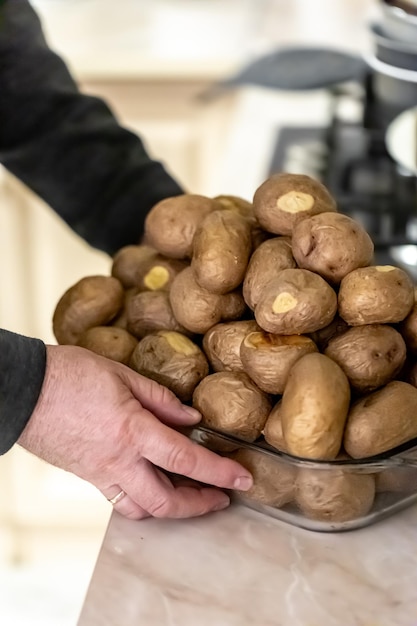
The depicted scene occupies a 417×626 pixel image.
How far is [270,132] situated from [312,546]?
0.85 metres

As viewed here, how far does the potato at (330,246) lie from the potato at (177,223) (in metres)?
0.10

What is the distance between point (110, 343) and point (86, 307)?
0.04 metres

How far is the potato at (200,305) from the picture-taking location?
604mm

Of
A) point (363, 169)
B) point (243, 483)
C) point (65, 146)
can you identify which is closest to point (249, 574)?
point (243, 483)

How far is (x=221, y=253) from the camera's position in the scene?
0.59 metres

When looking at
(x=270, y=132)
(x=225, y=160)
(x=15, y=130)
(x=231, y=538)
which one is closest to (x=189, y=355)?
(x=231, y=538)

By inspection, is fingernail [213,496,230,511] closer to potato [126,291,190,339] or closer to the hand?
the hand

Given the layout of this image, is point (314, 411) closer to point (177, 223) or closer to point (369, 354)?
point (369, 354)

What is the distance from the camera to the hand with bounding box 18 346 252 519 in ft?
1.80

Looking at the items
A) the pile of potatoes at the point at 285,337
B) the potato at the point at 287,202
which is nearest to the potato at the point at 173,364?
the pile of potatoes at the point at 285,337

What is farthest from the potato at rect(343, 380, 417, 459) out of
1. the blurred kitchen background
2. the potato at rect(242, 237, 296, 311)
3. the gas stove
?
the blurred kitchen background

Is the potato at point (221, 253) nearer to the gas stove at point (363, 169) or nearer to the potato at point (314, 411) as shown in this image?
the potato at point (314, 411)

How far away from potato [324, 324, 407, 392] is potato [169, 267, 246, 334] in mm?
81

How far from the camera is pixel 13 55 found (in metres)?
0.90
